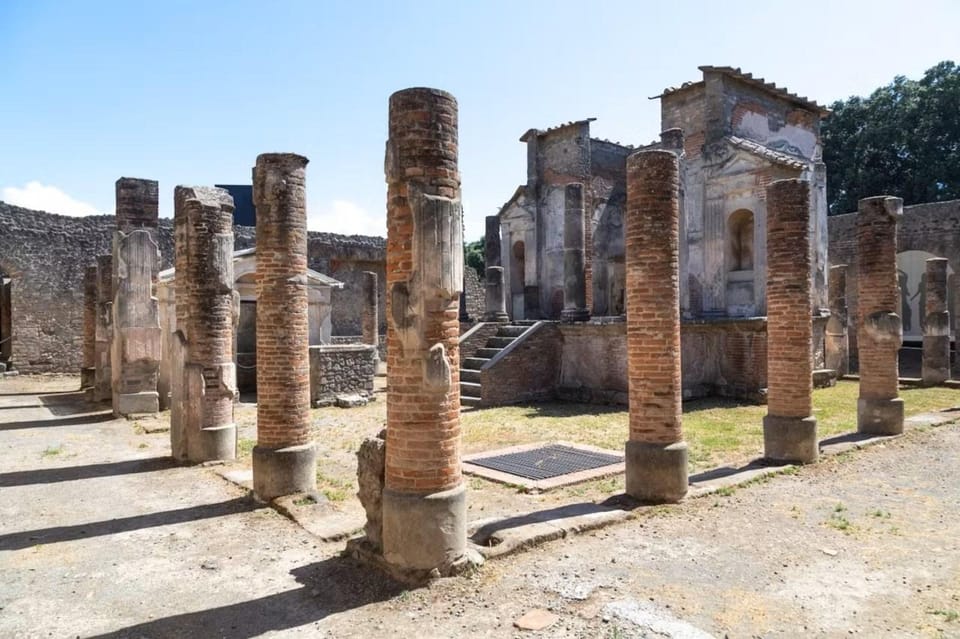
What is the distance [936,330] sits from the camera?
19094 millimetres

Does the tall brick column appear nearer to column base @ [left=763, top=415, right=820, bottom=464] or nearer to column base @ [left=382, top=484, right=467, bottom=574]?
column base @ [left=382, top=484, right=467, bottom=574]

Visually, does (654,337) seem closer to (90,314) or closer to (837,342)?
(837,342)

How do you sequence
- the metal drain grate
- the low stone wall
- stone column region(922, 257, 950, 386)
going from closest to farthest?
the metal drain grate, the low stone wall, stone column region(922, 257, 950, 386)

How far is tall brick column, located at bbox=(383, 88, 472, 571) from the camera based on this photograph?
5.27m

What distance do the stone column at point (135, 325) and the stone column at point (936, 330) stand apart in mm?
20595

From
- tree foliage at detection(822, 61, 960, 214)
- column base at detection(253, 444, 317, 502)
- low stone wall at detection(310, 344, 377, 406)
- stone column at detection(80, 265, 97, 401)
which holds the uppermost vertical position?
tree foliage at detection(822, 61, 960, 214)

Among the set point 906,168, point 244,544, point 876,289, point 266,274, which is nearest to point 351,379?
point 266,274

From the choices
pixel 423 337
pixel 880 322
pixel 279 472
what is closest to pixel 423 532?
pixel 423 337

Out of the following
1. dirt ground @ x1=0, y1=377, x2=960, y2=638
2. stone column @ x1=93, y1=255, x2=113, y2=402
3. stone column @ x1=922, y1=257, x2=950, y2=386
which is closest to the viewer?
dirt ground @ x1=0, y1=377, x2=960, y2=638

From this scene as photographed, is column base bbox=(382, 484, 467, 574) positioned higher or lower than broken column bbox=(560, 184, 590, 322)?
lower

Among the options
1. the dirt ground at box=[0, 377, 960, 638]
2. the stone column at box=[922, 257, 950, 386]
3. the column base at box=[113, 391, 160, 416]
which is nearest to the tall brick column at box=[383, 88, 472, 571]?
the dirt ground at box=[0, 377, 960, 638]

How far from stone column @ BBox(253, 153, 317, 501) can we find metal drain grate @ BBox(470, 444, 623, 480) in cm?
264

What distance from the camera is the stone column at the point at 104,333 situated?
16641mm

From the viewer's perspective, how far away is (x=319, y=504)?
23.8 feet
